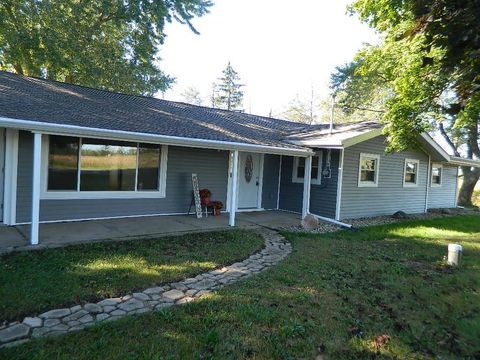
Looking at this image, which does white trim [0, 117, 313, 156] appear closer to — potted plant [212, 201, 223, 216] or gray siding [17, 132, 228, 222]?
gray siding [17, 132, 228, 222]

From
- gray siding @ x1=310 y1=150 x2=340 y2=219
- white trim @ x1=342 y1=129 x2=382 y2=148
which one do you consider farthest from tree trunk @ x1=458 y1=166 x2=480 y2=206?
gray siding @ x1=310 y1=150 x2=340 y2=219

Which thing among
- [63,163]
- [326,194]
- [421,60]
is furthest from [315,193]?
[63,163]

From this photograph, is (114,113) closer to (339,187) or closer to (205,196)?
(205,196)

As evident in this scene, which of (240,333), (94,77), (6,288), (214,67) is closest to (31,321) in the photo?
(6,288)

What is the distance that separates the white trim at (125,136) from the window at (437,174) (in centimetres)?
924

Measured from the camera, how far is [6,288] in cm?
427

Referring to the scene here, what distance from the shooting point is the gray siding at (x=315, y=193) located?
437 inches

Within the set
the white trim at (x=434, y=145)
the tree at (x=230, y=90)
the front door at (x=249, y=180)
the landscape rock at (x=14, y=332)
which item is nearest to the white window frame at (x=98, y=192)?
the front door at (x=249, y=180)

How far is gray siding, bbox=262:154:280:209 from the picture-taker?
485 inches

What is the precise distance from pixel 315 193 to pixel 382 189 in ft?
9.32

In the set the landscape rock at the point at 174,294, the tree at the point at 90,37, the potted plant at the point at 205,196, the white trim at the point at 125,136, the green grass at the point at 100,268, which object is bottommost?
the landscape rock at the point at 174,294

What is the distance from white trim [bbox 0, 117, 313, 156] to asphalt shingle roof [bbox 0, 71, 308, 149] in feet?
0.58

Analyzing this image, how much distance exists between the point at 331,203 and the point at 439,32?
319 inches

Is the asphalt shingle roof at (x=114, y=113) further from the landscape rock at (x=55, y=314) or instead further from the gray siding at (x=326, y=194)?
the landscape rock at (x=55, y=314)
